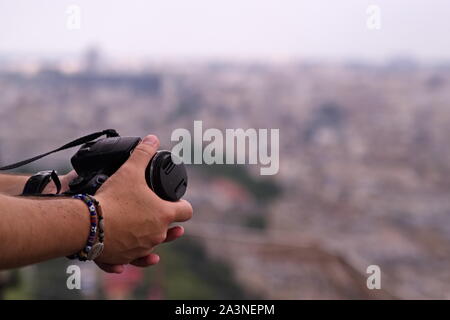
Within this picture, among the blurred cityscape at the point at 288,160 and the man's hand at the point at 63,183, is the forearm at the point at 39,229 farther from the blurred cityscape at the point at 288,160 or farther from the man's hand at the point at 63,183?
the blurred cityscape at the point at 288,160

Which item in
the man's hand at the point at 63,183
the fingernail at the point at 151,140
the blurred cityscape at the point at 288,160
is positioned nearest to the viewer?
the fingernail at the point at 151,140

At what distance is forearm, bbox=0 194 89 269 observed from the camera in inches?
18.6

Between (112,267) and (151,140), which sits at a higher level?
(151,140)

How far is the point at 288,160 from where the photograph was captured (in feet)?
53.0

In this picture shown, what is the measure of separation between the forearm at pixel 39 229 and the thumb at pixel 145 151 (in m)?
0.07

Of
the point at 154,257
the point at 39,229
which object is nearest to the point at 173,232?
the point at 154,257

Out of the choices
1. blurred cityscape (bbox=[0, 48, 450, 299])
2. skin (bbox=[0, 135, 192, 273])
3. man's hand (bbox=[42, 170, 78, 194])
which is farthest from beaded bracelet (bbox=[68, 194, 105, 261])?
blurred cityscape (bbox=[0, 48, 450, 299])

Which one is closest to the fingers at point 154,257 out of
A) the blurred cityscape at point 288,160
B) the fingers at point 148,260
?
the fingers at point 148,260

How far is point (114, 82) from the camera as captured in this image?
14.2m

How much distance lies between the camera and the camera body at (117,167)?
0.56 meters

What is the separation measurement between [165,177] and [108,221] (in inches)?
3.0

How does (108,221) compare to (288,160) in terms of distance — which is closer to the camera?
(108,221)

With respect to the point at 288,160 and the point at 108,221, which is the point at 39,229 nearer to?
the point at 108,221
